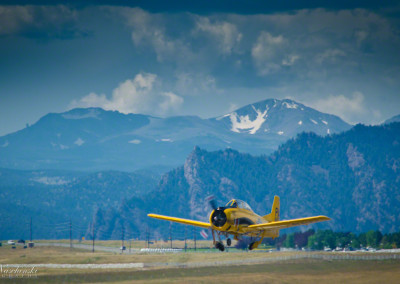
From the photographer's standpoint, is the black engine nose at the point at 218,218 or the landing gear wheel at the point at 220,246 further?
the black engine nose at the point at 218,218

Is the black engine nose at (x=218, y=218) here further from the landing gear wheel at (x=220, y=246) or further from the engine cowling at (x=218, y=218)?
the landing gear wheel at (x=220, y=246)

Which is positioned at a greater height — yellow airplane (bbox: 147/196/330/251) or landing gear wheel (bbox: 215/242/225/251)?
yellow airplane (bbox: 147/196/330/251)

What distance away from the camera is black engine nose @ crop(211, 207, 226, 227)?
307 feet

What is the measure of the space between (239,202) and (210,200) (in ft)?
13.9

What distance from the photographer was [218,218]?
93625 millimetres

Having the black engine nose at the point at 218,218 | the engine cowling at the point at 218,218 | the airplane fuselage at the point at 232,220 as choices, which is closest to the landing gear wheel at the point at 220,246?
the airplane fuselage at the point at 232,220

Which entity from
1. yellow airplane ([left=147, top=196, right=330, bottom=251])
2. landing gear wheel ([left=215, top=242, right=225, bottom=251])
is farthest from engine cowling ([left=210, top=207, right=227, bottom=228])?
landing gear wheel ([left=215, top=242, right=225, bottom=251])

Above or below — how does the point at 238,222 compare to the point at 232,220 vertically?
below

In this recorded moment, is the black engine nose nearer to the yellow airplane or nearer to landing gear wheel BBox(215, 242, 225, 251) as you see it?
the yellow airplane

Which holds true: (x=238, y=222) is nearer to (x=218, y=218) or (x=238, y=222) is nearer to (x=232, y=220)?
(x=232, y=220)

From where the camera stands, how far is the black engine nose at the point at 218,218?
93500 millimetres

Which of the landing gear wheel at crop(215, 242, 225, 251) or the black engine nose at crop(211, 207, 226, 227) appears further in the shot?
the black engine nose at crop(211, 207, 226, 227)

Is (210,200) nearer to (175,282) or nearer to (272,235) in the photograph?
(272,235)

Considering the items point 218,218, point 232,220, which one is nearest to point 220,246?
point 218,218
